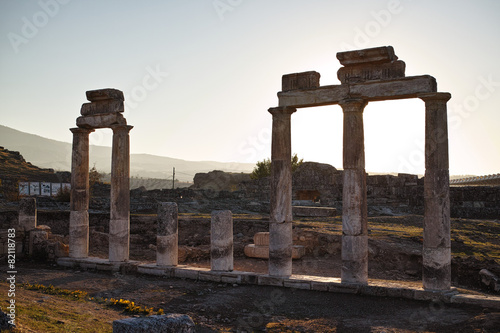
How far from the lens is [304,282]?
13062 millimetres

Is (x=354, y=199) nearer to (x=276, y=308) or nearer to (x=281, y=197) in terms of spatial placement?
(x=281, y=197)

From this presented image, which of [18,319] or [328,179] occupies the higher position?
[328,179]

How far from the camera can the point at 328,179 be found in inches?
1366

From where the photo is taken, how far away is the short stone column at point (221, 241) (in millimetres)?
14703

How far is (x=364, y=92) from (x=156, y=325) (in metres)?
8.75

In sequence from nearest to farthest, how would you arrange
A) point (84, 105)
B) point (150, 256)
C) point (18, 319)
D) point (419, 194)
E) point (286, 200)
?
point (18, 319), point (286, 200), point (84, 105), point (150, 256), point (419, 194)

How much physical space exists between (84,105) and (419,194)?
21.3m

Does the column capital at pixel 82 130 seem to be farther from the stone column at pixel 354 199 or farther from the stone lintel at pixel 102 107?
the stone column at pixel 354 199

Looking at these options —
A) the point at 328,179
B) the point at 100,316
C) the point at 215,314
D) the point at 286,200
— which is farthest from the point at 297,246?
the point at 328,179

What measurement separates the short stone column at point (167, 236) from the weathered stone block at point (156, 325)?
8295 millimetres

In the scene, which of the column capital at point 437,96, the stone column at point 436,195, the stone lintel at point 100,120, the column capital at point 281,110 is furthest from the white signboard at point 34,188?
the column capital at point 437,96

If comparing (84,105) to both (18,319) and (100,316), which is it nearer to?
(100,316)

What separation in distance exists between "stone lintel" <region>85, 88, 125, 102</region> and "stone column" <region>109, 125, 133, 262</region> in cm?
106

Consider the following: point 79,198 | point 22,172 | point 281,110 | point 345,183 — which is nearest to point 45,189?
point 22,172
